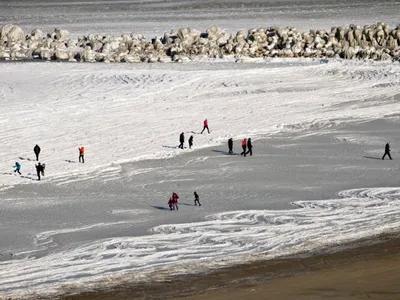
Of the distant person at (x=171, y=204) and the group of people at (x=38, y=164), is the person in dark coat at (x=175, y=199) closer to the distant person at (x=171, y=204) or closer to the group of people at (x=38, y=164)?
the distant person at (x=171, y=204)

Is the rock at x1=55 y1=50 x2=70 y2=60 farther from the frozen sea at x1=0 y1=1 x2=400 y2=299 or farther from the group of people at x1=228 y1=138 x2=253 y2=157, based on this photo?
the group of people at x1=228 y1=138 x2=253 y2=157

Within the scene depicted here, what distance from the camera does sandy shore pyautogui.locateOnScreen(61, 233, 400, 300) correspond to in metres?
17.1

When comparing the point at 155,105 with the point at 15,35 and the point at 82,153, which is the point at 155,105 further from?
the point at 15,35

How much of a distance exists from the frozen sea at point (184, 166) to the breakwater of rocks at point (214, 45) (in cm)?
175

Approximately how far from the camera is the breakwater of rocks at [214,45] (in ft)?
147


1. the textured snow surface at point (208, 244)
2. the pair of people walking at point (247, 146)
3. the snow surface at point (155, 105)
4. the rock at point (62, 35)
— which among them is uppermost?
the rock at point (62, 35)

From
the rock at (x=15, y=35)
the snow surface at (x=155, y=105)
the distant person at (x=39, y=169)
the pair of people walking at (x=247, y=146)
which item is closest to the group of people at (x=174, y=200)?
the snow surface at (x=155, y=105)

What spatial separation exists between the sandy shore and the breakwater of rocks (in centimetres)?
2499

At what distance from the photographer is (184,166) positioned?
2703cm

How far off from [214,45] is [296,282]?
29475 mm

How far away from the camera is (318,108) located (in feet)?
112

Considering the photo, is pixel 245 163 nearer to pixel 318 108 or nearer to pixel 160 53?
pixel 318 108

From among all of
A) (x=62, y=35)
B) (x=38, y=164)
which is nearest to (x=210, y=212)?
(x=38, y=164)

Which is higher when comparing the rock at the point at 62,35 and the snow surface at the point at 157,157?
the rock at the point at 62,35
